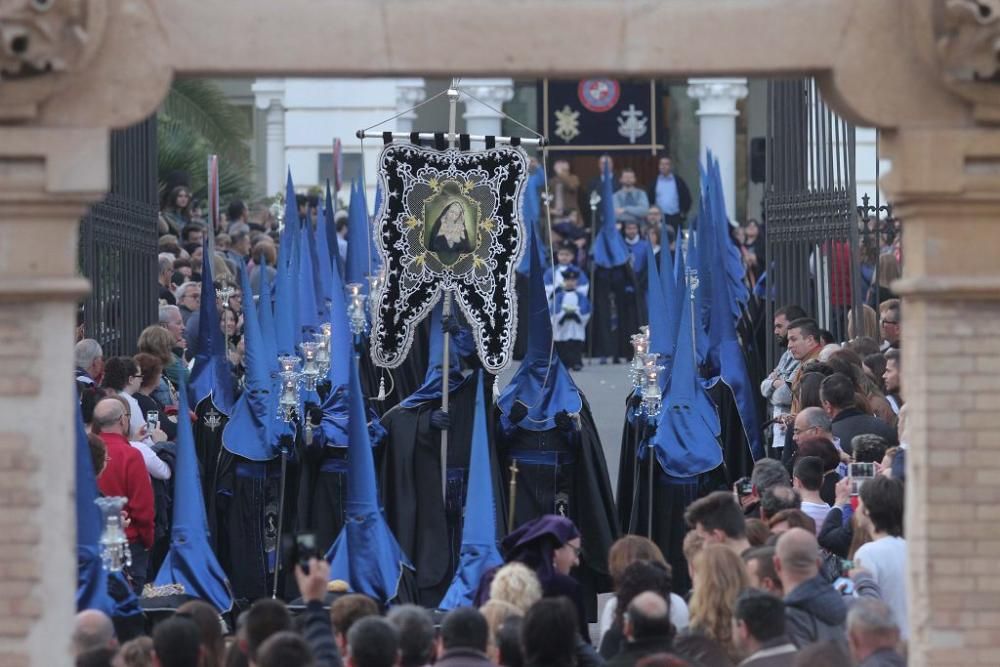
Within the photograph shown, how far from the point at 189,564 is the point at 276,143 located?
19773mm

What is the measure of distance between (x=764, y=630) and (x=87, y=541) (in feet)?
11.2

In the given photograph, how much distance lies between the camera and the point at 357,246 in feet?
59.5

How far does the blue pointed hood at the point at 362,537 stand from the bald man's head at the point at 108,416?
3.93 ft

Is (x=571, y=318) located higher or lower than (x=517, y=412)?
higher

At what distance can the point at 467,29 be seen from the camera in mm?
8180

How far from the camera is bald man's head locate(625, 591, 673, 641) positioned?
7680mm

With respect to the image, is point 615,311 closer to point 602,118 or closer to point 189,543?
point 602,118

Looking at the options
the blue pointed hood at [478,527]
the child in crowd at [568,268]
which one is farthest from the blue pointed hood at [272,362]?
the child in crowd at [568,268]

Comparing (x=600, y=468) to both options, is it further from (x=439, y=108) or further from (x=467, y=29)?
(x=439, y=108)

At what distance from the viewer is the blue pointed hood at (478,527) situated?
11.3 m

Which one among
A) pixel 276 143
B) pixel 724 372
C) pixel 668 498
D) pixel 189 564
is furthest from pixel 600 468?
pixel 276 143

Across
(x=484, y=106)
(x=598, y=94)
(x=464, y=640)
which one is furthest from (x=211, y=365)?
(x=598, y=94)

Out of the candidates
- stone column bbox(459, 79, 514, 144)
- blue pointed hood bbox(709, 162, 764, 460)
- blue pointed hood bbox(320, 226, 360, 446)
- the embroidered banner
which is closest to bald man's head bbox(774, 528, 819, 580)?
blue pointed hood bbox(320, 226, 360, 446)

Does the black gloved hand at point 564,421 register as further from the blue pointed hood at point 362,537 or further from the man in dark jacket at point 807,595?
the man in dark jacket at point 807,595
